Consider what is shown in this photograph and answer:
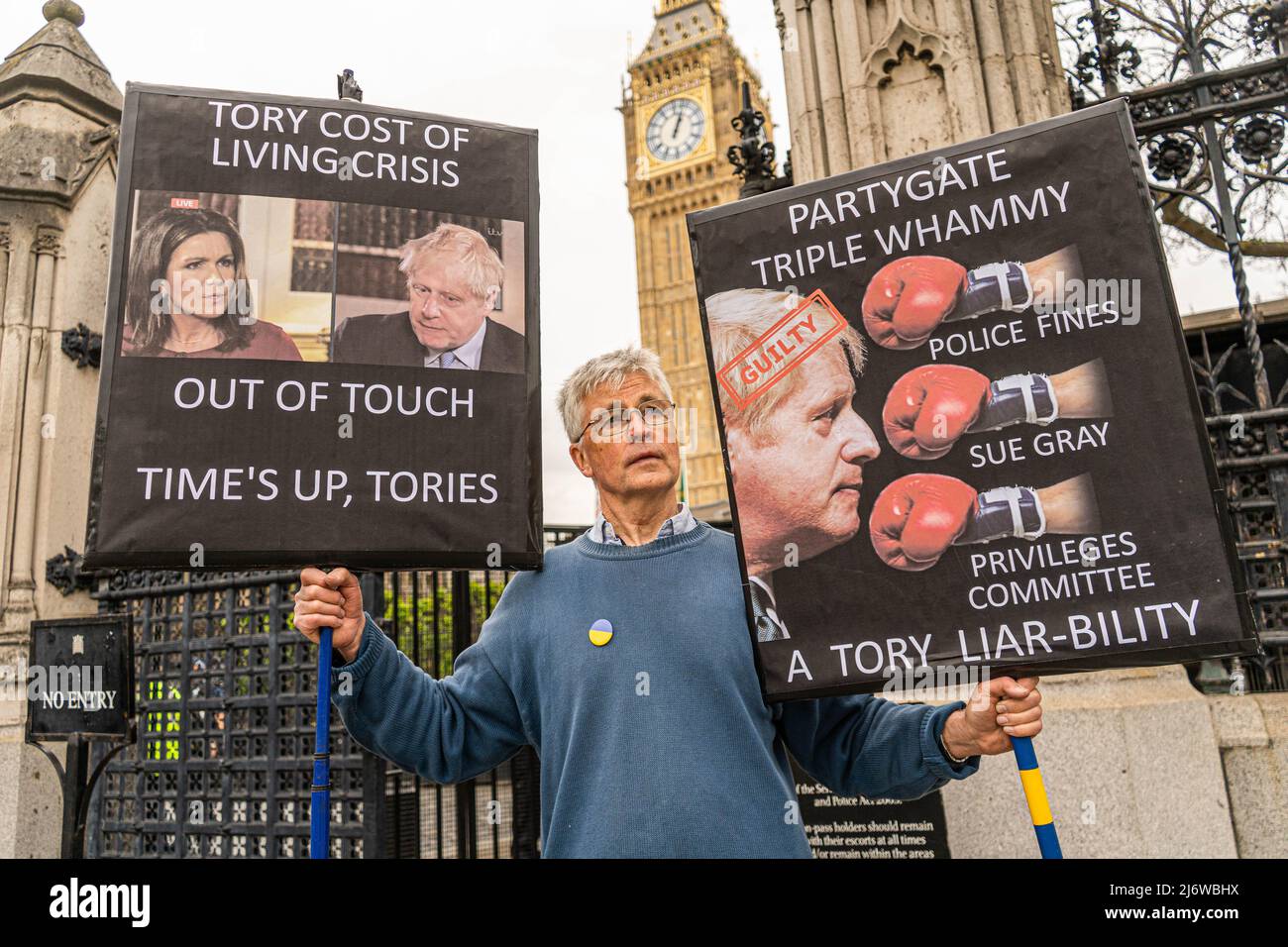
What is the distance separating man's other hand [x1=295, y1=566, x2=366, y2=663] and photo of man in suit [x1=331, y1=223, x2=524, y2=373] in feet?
2.26

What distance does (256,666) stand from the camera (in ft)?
21.2

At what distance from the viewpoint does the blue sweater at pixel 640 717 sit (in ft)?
7.30

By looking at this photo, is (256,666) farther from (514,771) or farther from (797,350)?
(797,350)

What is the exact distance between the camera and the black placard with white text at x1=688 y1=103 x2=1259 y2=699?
2.23 m

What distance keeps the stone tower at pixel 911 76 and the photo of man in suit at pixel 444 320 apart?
384 centimetres

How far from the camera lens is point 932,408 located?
245 cm

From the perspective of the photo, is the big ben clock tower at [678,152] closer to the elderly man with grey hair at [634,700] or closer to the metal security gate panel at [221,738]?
the metal security gate panel at [221,738]

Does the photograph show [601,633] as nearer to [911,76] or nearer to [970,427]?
[970,427]

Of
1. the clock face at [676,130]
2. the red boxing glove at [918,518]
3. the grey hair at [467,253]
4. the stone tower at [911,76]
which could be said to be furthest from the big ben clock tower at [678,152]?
the red boxing glove at [918,518]

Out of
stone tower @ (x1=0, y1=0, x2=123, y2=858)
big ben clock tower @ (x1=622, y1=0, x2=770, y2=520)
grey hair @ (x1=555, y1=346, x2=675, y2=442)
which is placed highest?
big ben clock tower @ (x1=622, y1=0, x2=770, y2=520)

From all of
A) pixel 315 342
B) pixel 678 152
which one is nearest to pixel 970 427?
pixel 315 342

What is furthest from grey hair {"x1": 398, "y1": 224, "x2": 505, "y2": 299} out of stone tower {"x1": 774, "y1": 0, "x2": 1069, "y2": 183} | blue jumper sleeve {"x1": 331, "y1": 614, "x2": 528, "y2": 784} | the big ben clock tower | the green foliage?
the big ben clock tower

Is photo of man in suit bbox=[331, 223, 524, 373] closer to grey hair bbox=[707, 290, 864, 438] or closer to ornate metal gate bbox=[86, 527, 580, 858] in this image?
grey hair bbox=[707, 290, 864, 438]
